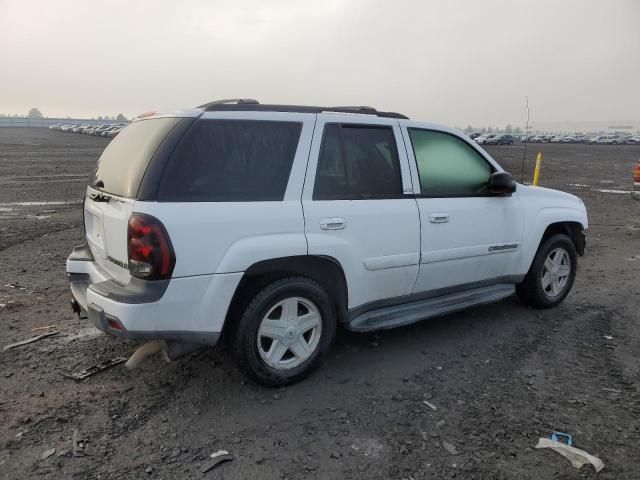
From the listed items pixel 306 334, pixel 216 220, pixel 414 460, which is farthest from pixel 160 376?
pixel 414 460

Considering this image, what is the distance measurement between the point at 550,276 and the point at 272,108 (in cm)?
345

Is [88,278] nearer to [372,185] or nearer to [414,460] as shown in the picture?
[372,185]

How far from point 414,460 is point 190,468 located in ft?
4.02

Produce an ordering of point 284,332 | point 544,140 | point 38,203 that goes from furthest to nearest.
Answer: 1. point 544,140
2. point 38,203
3. point 284,332

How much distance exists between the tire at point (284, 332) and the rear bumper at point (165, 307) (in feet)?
0.70

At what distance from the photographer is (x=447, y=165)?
4.42 meters

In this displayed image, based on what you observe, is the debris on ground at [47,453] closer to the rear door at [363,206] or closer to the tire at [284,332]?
the tire at [284,332]

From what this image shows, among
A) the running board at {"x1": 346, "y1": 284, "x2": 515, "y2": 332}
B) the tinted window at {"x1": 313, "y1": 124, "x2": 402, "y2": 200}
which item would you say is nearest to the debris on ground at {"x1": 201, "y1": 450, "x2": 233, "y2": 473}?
the running board at {"x1": 346, "y1": 284, "x2": 515, "y2": 332}

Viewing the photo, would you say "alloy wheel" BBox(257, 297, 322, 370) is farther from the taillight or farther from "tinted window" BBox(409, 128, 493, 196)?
"tinted window" BBox(409, 128, 493, 196)

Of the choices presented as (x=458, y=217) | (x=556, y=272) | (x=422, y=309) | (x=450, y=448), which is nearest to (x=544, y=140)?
(x=556, y=272)

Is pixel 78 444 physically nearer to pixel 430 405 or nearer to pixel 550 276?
pixel 430 405

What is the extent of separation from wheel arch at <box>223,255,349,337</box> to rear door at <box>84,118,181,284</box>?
27.8 inches

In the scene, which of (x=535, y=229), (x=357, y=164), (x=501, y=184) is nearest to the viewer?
(x=357, y=164)

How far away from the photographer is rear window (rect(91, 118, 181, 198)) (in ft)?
10.6
